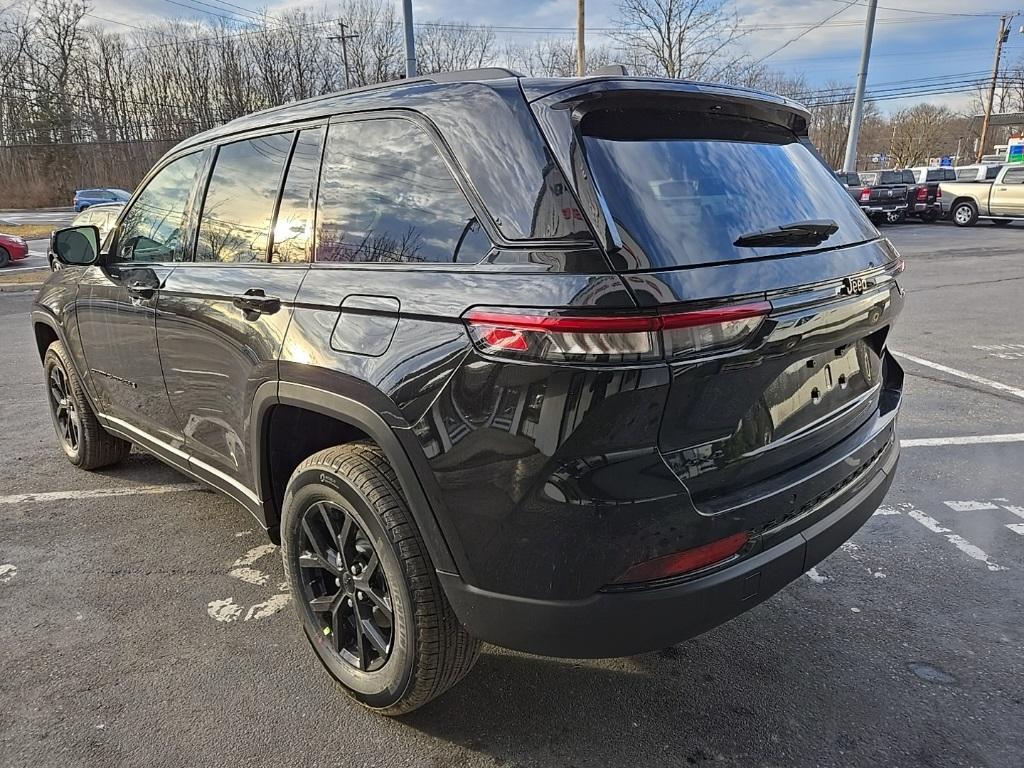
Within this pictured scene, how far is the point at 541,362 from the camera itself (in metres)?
1.65

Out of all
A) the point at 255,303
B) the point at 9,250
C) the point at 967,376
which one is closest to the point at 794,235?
the point at 255,303

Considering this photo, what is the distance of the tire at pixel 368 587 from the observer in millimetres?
2035

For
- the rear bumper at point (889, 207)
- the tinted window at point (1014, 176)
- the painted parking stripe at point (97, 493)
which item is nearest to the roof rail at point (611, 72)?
the painted parking stripe at point (97, 493)

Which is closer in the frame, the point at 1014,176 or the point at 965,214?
the point at 1014,176

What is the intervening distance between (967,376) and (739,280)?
17.9ft

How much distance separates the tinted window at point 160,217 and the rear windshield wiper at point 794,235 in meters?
2.37

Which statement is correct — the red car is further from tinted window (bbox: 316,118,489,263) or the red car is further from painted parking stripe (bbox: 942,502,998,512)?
painted parking stripe (bbox: 942,502,998,512)

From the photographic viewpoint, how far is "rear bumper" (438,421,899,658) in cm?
178

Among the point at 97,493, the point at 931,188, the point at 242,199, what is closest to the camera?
the point at 242,199

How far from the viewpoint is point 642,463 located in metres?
1.69

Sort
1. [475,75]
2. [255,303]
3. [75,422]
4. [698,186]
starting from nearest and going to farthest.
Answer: [698,186] < [475,75] < [255,303] < [75,422]

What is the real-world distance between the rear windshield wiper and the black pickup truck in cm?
2386

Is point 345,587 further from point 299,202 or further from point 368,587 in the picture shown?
point 299,202

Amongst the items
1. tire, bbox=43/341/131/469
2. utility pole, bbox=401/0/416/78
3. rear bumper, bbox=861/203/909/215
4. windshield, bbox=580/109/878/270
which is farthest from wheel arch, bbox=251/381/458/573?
rear bumper, bbox=861/203/909/215
